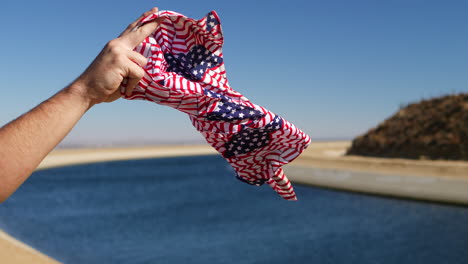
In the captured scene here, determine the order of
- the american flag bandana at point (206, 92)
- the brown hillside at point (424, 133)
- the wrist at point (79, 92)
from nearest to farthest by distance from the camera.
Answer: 1. the wrist at point (79, 92)
2. the american flag bandana at point (206, 92)
3. the brown hillside at point (424, 133)

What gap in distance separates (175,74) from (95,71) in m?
0.38

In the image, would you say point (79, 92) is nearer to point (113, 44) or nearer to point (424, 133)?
point (113, 44)

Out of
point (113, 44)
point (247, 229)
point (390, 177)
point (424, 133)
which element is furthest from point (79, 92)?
point (424, 133)

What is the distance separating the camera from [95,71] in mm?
1306

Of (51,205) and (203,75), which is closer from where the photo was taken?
(203,75)

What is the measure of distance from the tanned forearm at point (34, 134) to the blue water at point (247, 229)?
1165cm

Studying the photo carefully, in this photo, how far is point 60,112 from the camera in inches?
48.4

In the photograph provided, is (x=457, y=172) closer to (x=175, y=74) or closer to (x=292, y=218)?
(x=292, y=218)

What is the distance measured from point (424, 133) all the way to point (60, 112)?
107ft

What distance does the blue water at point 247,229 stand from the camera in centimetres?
1284

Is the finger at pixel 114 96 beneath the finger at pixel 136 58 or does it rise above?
beneath

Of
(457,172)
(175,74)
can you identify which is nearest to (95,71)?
(175,74)

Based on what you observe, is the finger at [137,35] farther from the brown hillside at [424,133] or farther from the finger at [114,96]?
the brown hillside at [424,133]

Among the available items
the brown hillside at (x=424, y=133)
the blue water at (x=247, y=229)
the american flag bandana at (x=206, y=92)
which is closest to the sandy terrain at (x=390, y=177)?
the blue water at (x=247, y=229)
